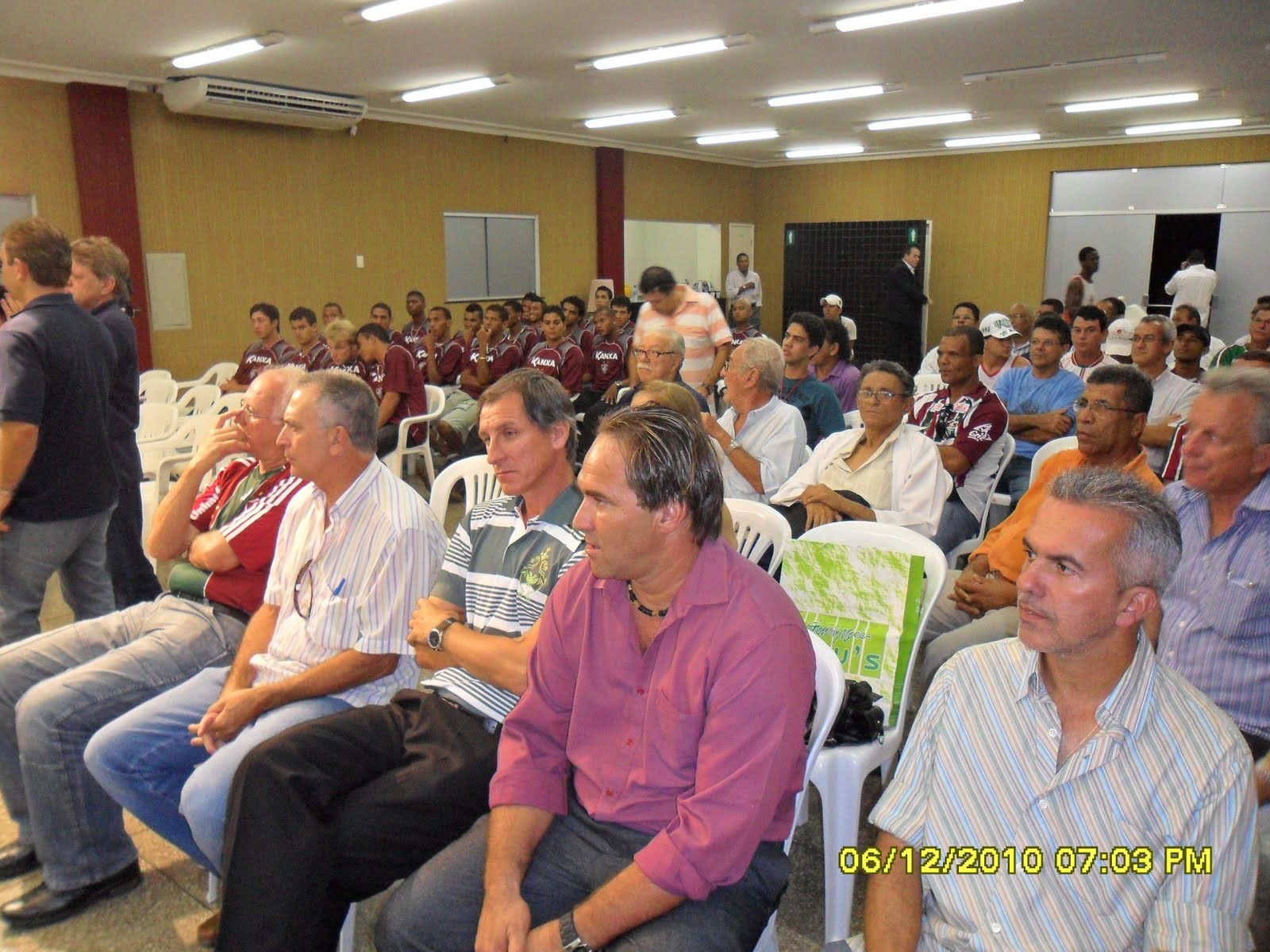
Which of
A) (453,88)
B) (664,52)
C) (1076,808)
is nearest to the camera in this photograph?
(1076,808)

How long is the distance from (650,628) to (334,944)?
0.89m

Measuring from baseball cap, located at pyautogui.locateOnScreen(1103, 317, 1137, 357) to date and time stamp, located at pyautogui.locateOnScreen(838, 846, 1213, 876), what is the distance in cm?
630

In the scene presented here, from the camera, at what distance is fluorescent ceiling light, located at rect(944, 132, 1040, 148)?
37.8 feet

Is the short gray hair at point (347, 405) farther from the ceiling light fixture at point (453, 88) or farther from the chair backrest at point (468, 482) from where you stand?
the ceiling light fixture at point (453, 88)

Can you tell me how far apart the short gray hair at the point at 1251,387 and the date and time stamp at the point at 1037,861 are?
115 centimetres

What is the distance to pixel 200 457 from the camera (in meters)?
2.45

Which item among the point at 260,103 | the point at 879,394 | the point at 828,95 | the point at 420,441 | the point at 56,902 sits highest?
the point at 828,95

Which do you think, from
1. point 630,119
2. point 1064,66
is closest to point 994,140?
point 1064,66

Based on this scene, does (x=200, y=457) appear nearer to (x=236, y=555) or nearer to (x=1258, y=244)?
(x=236, y=555)

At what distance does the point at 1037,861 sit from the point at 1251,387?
134 cm

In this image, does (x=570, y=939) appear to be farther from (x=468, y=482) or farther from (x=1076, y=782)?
(x=468, y=482)

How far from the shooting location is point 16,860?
87.9 inches

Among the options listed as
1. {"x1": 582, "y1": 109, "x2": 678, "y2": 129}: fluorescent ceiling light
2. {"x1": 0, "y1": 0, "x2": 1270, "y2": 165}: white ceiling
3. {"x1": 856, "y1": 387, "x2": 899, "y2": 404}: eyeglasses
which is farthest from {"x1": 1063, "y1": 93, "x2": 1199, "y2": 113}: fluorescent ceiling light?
{"x1": 856, "y1": 387, "x2": 899, "y2": 404}: eyeglasses

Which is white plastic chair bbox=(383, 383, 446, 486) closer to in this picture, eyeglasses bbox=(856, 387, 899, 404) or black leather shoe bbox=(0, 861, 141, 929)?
eyeglasses bbox=(856, 387, 899, 404)
